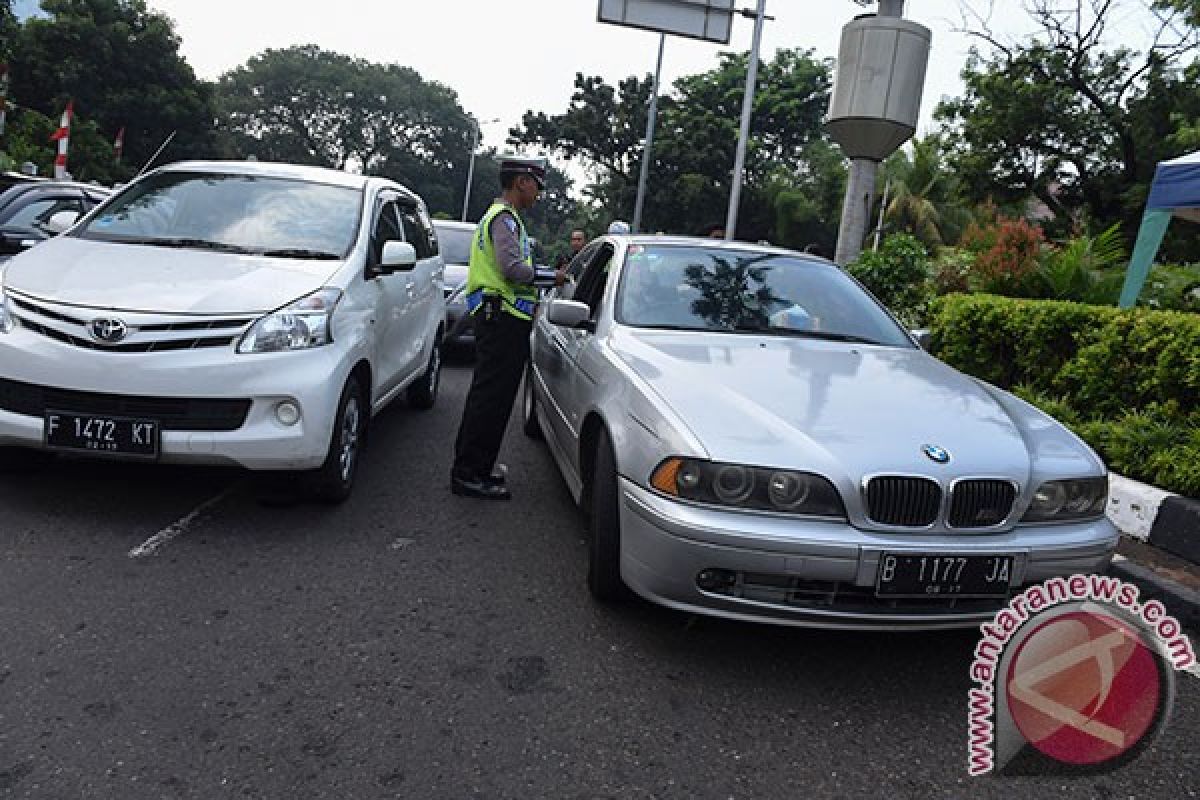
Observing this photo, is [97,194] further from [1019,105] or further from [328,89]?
[328,89]

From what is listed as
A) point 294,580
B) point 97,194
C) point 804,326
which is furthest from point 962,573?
point 97,194

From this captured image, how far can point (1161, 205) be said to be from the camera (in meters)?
7.84

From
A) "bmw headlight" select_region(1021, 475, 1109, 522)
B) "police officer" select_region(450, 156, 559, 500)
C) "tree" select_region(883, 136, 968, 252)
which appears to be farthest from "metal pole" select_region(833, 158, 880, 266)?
"tree" select_region(883, 136, 968, 252)

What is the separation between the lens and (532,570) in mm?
3371

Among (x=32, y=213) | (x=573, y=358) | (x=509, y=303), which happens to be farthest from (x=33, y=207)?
(x=573, y=358)

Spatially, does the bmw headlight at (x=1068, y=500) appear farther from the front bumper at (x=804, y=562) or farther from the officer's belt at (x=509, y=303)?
the officer's belt at (x=509, y=303)

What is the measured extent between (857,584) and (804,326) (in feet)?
5.20

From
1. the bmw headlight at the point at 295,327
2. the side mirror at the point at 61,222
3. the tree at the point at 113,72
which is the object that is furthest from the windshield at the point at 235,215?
the tree at the point at 113,72

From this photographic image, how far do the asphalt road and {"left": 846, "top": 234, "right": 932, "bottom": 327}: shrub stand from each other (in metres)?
5.59

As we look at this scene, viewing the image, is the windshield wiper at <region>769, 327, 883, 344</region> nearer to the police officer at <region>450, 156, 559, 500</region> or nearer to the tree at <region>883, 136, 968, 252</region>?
the police officer at <region>450, 156, 559, 500</region>

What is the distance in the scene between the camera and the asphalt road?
2059 millimetres

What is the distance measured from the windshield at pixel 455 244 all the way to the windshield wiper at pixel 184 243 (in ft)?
17.1

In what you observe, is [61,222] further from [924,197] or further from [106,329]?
[924,197]

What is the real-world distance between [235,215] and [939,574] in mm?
3690
